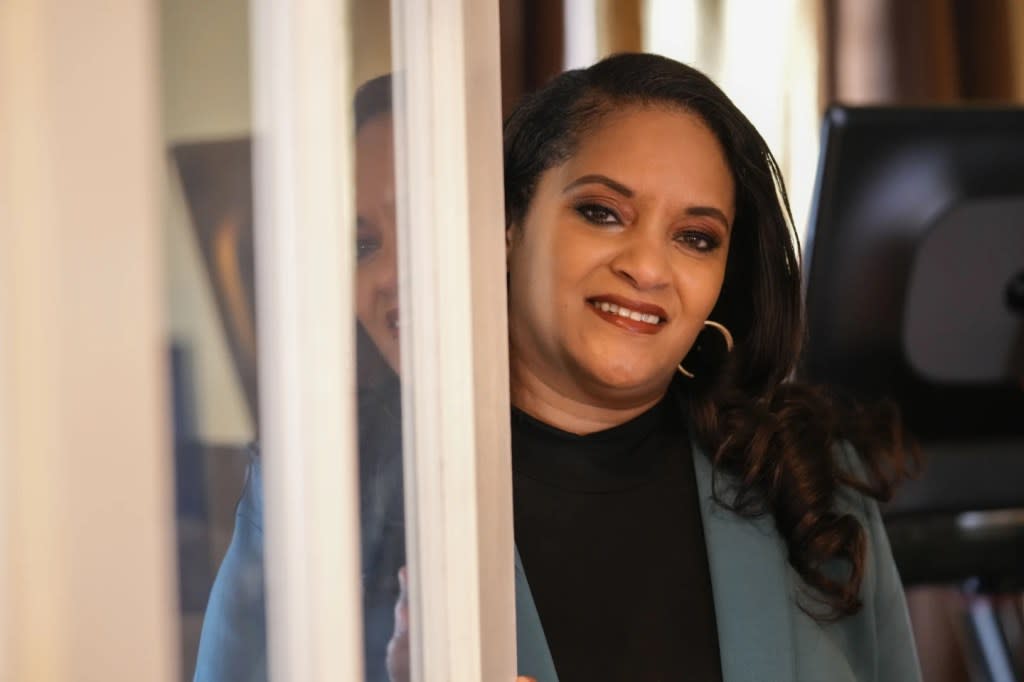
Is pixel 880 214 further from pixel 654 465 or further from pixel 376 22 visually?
pixel 376 22

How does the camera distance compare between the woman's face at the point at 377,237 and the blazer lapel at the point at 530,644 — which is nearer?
the woman's face at the point at 377,237

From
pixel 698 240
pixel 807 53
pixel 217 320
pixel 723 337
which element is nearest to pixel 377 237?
pixel 217 320

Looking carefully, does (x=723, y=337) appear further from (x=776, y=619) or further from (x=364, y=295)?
(x=364, y=295)

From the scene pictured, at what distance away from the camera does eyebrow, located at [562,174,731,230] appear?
1108 mm

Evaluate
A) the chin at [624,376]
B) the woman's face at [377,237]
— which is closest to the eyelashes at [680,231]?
the chin at [624,376]

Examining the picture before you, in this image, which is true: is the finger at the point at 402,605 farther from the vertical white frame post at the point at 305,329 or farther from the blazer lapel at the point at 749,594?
the blazer lapel at the point at 749,594

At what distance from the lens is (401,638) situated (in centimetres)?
67

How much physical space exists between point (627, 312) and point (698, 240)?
0.12 metres

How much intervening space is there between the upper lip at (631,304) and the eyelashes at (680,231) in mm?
68

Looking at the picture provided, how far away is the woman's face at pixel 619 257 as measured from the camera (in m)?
1.11

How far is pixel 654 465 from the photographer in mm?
1228

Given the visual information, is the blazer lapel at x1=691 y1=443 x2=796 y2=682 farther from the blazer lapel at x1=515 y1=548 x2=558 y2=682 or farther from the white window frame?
the white window frame

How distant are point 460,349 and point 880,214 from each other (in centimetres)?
86

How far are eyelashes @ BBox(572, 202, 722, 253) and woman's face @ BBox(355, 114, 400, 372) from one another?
0.49 metres
